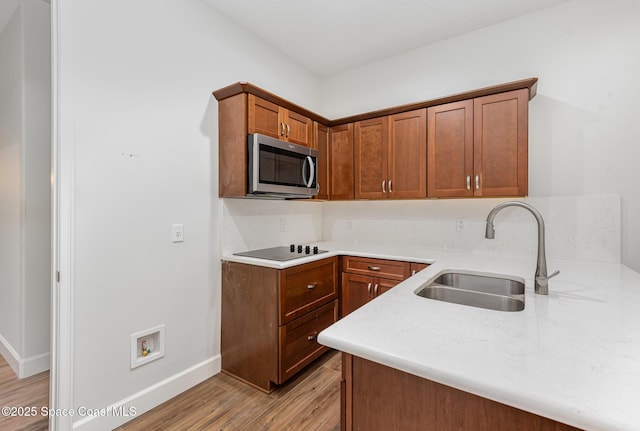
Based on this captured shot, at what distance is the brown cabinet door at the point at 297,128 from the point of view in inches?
95.2

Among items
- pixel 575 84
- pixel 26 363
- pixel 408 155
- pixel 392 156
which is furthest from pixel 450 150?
pixel 26 363

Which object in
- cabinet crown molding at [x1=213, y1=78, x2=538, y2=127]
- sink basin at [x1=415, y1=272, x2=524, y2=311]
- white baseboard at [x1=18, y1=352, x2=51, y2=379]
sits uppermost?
cabinet crown molding at [x1=213, y1=78, x2=538, y2=127]

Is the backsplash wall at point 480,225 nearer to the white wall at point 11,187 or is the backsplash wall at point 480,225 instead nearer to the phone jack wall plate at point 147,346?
the phone jack wall plate at point 147,346

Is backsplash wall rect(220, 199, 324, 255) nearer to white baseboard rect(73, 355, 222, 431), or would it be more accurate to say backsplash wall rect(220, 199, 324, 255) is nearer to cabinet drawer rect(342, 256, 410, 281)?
cabinet drawer rect(342, 256, 410, 281)

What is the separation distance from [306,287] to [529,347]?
162 cm

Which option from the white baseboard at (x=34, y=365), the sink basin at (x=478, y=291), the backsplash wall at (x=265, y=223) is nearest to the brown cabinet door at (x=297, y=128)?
the backsplash wall at (x=265, y=223)

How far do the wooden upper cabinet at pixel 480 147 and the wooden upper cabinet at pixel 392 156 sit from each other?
0.09m

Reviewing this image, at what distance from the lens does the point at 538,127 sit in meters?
2.35

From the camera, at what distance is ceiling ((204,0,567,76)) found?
2258mm

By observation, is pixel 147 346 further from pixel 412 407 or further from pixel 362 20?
pixel 362 20

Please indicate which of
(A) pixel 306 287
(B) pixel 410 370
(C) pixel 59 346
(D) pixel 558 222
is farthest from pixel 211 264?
(D) pixel 558 222

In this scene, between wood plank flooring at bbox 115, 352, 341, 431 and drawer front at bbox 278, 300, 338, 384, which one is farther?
drawer front at bbox 278, 300, 338, 384

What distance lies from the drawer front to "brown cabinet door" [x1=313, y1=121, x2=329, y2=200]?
1.11m

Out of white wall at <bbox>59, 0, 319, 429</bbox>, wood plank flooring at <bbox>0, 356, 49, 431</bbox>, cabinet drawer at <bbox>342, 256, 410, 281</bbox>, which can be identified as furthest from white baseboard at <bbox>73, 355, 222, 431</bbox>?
cabinet drawer at <bbox>342, 256, 410, 281</bbox>
